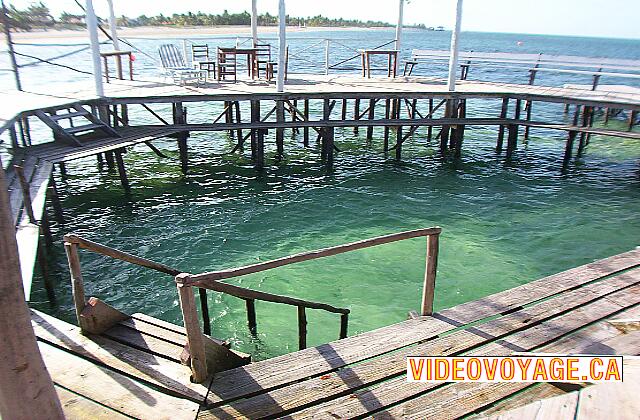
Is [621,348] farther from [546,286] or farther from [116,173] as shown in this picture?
[116,173]

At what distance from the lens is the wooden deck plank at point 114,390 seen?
118 inches

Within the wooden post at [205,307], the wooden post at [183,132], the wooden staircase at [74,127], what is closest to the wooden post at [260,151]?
the wooden post at [183,132]

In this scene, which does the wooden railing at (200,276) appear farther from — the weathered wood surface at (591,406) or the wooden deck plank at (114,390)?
the weathered wood surface at (591,406)

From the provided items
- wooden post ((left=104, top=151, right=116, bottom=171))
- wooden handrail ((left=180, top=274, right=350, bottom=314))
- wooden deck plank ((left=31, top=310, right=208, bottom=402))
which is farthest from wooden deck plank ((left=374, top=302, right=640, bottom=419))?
wooden post ((left=104, top=151, right=116, bottom=171))

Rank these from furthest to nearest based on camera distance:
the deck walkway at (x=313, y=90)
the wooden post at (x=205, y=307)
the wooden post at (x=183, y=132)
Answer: the wooden post at (x=183, y=132) < the deck walkway at (x=313, y=90) < the wooden post at (x=205, y=307)

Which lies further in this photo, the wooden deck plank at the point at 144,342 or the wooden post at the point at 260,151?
the wooden post at the point at 260,151

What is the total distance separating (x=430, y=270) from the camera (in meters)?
4.05

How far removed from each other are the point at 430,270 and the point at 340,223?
5563 millimetres

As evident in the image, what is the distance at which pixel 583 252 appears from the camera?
8.55m

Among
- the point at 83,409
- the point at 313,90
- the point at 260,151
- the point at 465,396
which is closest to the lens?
the point at 83,409

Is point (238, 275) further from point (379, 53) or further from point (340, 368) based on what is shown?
point (379, 53)

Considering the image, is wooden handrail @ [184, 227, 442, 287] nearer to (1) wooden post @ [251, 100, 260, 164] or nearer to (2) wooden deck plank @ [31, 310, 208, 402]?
(2) wooden deck plank @ [31, 310, 208, 402]

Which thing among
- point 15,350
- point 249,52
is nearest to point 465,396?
point 15,350

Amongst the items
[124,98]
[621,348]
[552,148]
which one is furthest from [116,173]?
[552,148]
